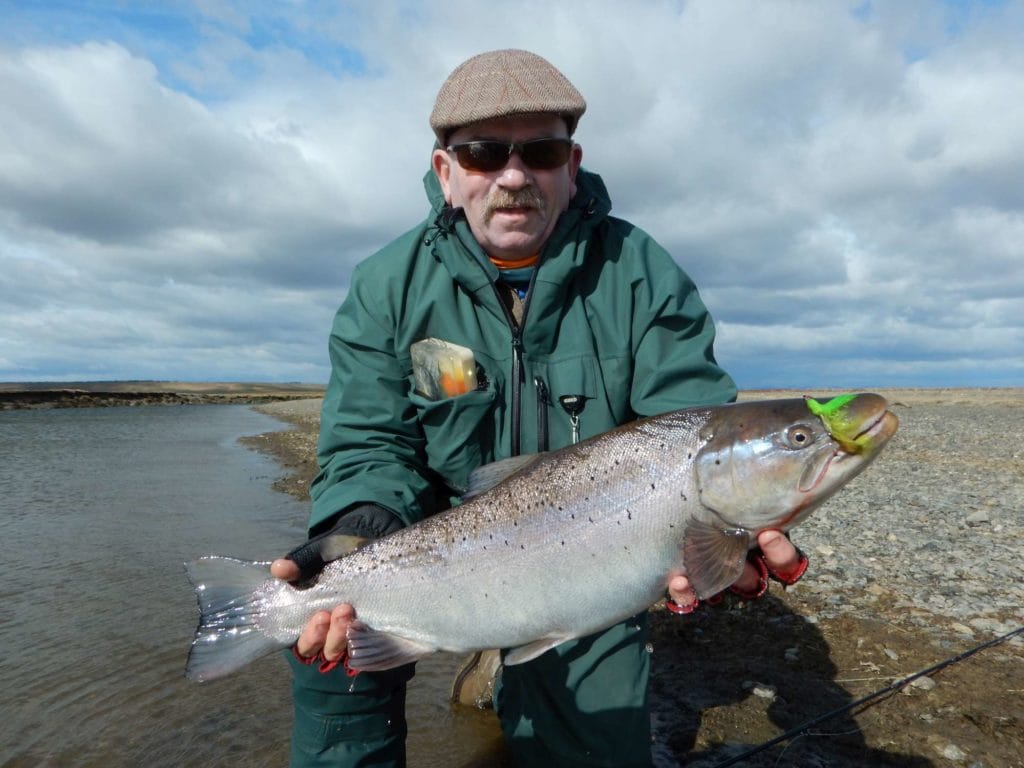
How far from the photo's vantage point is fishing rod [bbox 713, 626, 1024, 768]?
3485 mm

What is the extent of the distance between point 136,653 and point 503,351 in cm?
403

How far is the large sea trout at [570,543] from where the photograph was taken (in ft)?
8.89

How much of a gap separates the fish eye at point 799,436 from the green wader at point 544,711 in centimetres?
157

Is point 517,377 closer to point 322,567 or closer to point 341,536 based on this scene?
point 341,536

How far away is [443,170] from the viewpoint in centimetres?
412

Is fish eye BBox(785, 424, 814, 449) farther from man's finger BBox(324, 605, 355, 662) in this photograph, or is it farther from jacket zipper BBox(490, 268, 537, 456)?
man's finger BBox(324, 605, 355, 662)

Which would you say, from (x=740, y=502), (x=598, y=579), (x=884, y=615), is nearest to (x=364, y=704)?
(x=598, y=579)

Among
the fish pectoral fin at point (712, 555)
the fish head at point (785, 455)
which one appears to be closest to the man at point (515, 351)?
the fish head at point (785, 455)

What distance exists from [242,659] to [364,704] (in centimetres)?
69

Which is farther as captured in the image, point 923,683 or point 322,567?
point 923,683

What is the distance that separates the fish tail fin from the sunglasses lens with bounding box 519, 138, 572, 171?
230 cm

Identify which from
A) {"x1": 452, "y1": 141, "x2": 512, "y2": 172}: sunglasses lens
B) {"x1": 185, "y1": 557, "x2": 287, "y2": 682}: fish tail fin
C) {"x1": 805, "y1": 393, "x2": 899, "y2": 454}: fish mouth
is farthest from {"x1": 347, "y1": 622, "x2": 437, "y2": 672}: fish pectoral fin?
{"x1": 452, "y1": 141, "x2": 512, "y2": 172}: sunglasses lens

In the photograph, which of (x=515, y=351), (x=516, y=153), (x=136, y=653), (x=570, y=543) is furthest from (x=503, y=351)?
(x=136, y=653)

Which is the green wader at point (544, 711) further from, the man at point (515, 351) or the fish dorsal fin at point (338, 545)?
the fish dorsal fin at point (338, 545)
